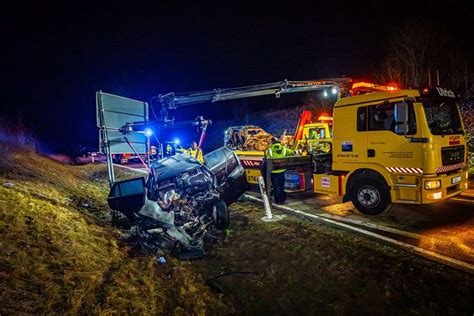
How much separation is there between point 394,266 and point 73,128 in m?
49.1

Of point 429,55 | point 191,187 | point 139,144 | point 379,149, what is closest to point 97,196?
point 139,144

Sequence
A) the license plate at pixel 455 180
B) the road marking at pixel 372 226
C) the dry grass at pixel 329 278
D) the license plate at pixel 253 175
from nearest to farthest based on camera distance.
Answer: the dry grass at pixel 329 278, the road marking at pixel 372 226, the license plate at pixel 455 180, the license plate at pixel 253 175

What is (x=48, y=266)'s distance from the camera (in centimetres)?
354

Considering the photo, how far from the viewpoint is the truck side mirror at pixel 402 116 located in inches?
232

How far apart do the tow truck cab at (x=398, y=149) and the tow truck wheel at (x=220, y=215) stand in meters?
2.88

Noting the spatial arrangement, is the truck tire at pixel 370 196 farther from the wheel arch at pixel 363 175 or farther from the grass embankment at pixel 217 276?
the grass embankment at pixel 217 276

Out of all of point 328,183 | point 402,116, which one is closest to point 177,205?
point 328,183

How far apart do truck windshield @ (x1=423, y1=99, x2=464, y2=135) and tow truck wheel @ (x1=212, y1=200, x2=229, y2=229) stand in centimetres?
424

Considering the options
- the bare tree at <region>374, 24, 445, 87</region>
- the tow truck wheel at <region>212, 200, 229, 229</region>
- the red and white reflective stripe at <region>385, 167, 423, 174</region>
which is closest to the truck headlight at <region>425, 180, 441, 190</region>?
the red and white reflective stripe at <region>385, 167, 423, 174</region>

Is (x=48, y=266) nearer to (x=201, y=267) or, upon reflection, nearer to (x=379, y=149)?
(x=201, y=267)

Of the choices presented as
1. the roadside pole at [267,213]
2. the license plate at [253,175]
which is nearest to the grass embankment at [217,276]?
the roadside pole at [267,213]

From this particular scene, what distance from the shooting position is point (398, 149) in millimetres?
6223

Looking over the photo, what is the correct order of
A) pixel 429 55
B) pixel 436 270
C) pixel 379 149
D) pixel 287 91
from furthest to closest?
1. pixel 429 55
2. pixel 287 91
3. pixel 379 149
4. pixel 436 270

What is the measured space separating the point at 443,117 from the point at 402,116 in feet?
3.79
